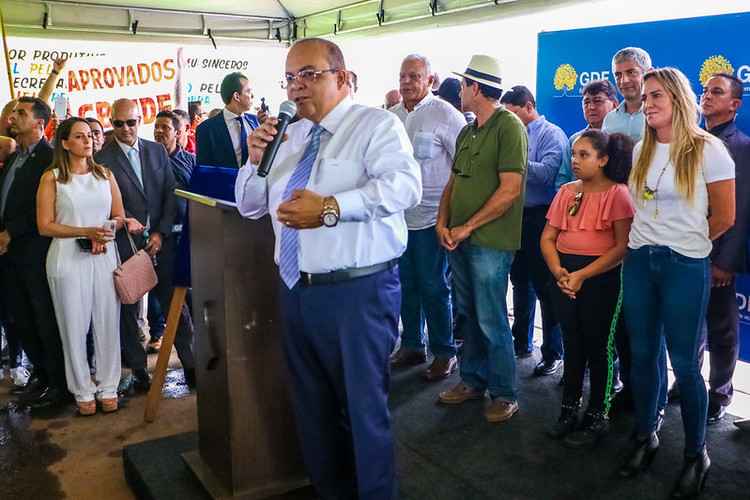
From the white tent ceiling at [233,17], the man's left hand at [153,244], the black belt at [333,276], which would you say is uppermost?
the white tent ceiling at [233,17]

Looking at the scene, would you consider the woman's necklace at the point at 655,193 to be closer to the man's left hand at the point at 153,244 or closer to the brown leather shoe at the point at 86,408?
the man's left hand at the point at 153,244

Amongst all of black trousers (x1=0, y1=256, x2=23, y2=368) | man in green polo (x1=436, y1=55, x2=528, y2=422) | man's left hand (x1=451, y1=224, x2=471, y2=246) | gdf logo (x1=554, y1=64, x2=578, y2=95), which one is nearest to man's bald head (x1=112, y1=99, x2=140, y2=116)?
black trousers (x1=0, y1=256, x2=23, y2=368)

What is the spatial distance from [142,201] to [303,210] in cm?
234

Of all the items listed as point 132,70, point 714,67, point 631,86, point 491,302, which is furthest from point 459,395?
point 132,70

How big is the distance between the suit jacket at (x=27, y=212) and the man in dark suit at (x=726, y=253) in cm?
331

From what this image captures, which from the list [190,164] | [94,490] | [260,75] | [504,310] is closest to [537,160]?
[504,310]

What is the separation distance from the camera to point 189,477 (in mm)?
2551

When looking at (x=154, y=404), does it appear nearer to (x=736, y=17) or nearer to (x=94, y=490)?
(x=94, y=490)

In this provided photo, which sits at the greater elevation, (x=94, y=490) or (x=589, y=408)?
(x=589, y=408)

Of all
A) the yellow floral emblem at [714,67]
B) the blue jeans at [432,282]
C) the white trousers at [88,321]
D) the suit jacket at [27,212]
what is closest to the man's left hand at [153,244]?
the white trousers at [88,321]

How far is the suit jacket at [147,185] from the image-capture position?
3740 millimetres

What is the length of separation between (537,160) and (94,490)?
273cm

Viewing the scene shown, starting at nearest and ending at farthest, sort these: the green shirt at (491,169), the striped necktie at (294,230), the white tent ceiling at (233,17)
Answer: the striped necktie at (294,230) < the green shirt at (491,169) < the white tent ceiling at (233,17)

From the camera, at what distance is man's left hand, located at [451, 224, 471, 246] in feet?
10.00
